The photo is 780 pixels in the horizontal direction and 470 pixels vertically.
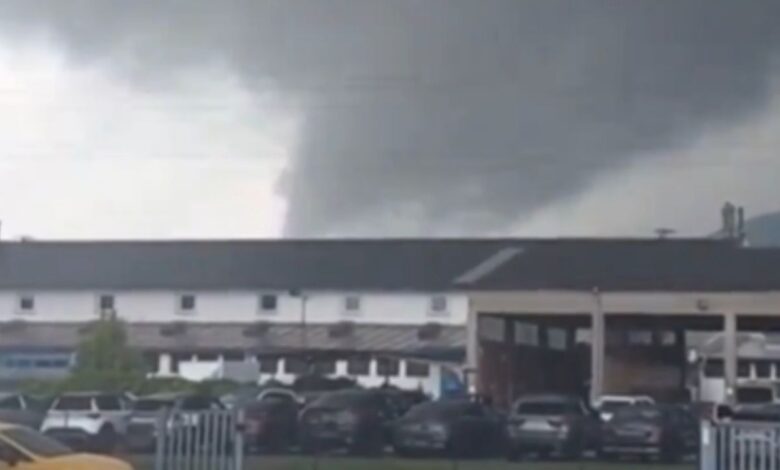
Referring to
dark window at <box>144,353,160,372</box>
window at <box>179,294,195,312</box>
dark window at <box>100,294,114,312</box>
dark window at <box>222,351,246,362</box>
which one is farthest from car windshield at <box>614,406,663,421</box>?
dark window at <box>100,294,114,312</box>

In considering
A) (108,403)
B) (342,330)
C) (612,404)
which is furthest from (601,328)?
(342,330)

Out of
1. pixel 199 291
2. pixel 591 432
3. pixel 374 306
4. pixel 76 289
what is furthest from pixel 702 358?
pixel 591 432

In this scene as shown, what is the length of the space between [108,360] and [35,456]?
167 ft

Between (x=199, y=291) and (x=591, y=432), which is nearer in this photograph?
(x=591, y=432)

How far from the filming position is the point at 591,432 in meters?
52.8

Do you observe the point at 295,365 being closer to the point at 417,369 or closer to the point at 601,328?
the point at 417,369

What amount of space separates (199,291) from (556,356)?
22725 mm

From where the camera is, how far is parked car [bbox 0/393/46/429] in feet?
178

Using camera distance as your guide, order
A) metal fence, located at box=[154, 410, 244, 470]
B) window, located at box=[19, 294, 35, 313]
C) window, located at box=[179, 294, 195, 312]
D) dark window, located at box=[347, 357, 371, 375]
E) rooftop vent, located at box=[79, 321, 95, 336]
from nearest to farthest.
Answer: metal fence, located at box=[154, 410, 244, 470]
rooftop vent, located at box=[79, 321, 95, 336]
dark window, located at box=[347, 357, 371, 375]
window, located at box=[179, 294, 195, 312]
window, located at box=[19, 294, 35, 313]

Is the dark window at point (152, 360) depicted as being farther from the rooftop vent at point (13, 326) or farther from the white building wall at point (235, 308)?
the rooftop vent at point (13, 326)

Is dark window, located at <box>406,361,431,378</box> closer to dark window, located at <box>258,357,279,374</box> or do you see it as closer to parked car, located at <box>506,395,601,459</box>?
dark window, located at <box>258,357,279,374</box>

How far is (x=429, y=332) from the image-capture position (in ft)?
315

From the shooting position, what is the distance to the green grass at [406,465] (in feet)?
150

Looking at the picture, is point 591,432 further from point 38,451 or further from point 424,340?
point 424,340
